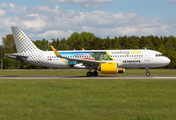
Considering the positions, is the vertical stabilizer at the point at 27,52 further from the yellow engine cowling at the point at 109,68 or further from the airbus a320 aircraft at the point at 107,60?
the yellow engine cowling at the point at 109,68

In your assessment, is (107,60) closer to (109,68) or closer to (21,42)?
(109,68)

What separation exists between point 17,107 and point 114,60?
70.0 feet

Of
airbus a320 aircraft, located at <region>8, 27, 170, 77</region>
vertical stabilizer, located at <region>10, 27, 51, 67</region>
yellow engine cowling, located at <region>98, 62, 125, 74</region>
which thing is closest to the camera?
yellow engine cowling, located at <region>98, 62, 125, 74</region>

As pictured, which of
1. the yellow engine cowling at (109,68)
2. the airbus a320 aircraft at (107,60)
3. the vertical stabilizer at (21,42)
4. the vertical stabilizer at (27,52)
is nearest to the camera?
the yellow engine cowling at (109,68)

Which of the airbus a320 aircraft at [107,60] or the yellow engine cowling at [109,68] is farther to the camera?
the airbus a320 aircraft at [107,60]

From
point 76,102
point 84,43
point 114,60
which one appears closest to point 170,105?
point 76,102

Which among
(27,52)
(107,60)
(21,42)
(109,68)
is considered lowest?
(109,68)

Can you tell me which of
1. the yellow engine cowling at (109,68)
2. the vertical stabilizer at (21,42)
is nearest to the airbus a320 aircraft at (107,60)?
the yellow engine cowling at (109,68)

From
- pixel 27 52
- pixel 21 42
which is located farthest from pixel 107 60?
pixel 21 42

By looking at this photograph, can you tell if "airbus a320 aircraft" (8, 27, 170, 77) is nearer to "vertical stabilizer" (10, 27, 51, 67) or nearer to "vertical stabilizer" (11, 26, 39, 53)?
"vertical stabilizer" (10, 27, 51, 67)

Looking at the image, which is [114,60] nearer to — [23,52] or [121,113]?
[23,52]

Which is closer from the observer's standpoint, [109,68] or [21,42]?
[109,68]

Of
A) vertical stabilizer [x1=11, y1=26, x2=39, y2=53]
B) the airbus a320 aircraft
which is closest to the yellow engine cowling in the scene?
the airbus a320 aircraft

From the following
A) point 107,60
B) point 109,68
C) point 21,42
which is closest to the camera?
point 109,68
